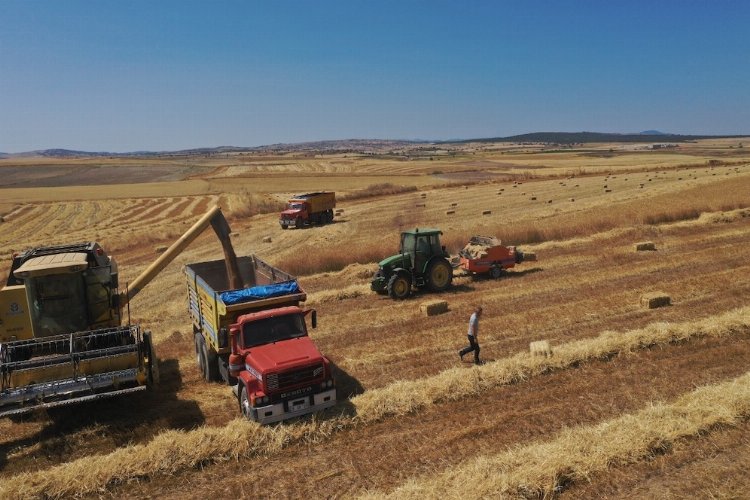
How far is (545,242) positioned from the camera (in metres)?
27.5

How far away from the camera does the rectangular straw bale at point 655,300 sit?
16.4 m

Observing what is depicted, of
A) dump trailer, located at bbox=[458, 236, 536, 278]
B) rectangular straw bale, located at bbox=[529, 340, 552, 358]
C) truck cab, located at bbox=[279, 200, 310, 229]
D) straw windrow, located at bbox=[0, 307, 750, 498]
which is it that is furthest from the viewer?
truck cab, located at bbox=[279, 200, 310, 229]

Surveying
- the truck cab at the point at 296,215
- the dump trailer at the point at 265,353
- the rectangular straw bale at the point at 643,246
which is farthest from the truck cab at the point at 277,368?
the truck cab at the point at 296,215

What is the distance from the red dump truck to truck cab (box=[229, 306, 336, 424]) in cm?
2629

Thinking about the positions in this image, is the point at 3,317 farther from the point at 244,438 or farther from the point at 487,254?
the point at 487,254

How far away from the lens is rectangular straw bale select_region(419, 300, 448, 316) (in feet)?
56.9

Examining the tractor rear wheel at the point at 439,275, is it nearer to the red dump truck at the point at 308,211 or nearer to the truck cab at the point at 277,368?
the truck cab at the point at 277,368

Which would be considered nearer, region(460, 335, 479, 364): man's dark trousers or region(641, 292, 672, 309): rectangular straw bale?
region(460, 335, 479, 364): man's dark trousers

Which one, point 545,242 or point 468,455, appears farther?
point 545,242

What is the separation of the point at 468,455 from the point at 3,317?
11.0m

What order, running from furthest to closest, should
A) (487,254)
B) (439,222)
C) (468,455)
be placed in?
(439,222) → (487,254) → (468,455)

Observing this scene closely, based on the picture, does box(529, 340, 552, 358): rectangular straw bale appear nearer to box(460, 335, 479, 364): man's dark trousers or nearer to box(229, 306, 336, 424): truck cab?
box(460, 335, 479, 364): man's dark trousers

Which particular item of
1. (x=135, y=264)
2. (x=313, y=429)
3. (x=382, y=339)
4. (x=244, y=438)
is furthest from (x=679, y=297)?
(x=135, y=264)

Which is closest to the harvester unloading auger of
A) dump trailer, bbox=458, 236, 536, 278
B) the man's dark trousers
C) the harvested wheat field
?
the harvested wheat field
